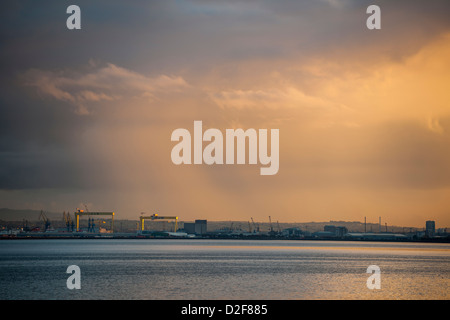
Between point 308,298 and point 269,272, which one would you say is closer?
point 308,298

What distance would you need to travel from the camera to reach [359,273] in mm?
117938

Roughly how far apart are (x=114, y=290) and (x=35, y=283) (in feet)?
57.7

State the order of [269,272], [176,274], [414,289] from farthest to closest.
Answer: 1. [269,272]
2. [176,274]
3. [414,289]

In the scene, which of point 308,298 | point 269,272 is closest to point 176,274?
point 269,272

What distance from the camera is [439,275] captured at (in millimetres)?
116750

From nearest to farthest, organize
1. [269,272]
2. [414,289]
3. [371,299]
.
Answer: [371,299] < [414,289] < [269,272]
